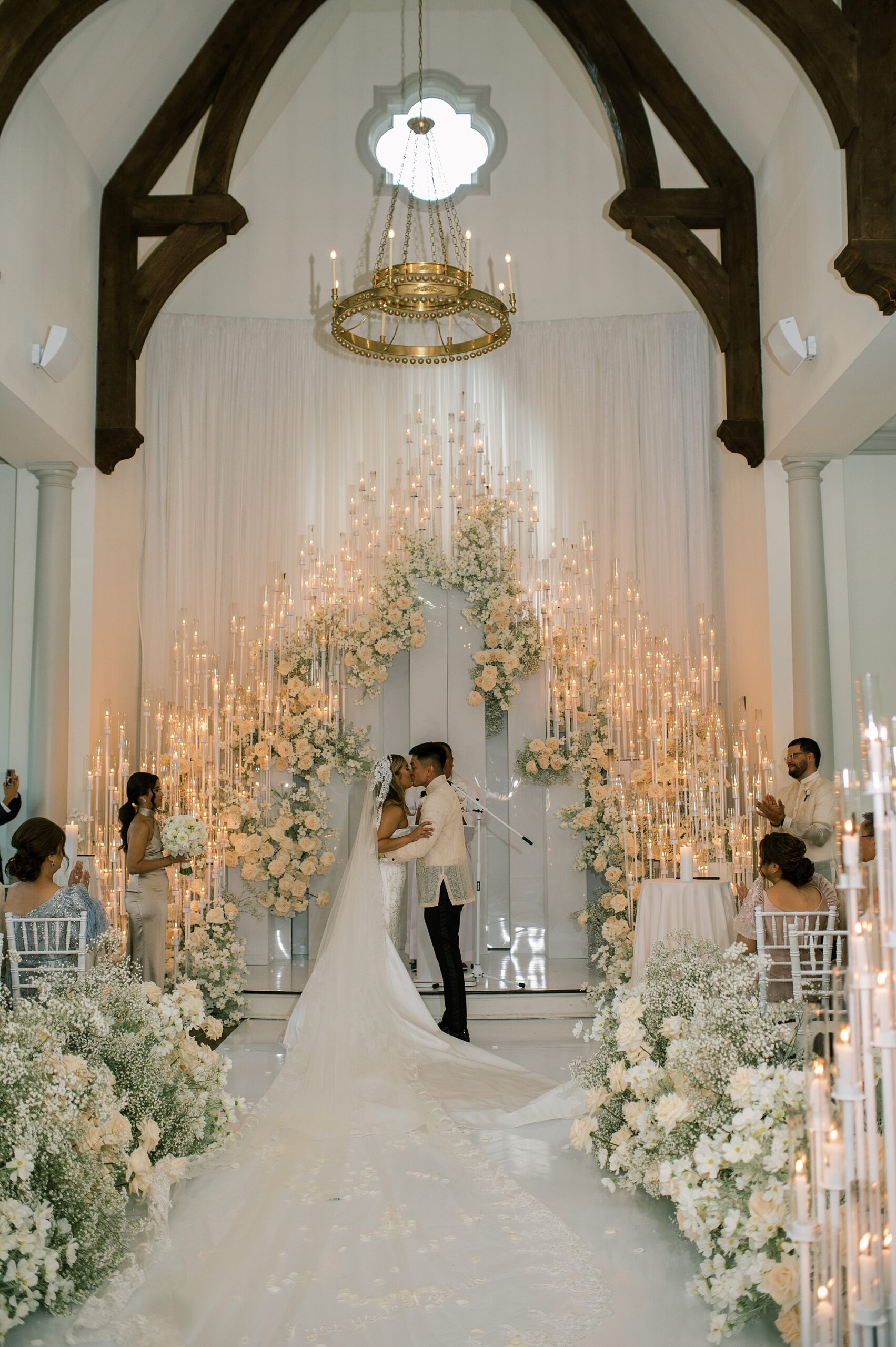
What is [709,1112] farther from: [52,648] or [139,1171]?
[52,648]

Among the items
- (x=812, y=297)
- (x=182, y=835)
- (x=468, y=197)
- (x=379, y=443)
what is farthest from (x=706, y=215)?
(x=182, y=835)

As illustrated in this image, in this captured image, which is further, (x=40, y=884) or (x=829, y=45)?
(x=829, y=45)

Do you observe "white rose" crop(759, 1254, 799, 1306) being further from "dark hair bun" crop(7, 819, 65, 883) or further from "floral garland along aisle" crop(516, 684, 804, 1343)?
"dark hair bun" crop(7, 819, 65, 883)

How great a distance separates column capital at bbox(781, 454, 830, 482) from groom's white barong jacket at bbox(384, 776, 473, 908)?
349cm

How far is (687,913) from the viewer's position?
6223 mm

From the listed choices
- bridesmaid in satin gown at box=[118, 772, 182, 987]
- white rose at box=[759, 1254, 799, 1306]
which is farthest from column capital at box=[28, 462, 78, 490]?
white rose at box=[759, 1254, 799, 1306]

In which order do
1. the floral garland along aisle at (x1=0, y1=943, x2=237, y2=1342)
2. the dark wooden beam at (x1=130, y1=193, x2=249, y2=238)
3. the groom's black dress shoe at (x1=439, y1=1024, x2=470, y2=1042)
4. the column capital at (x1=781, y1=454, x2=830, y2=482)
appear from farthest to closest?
the dark wooden beam at (x1=130, y1=193, x2=249, y2=238) → the column capital at (x1=781, y1=454, x2=830, y2=482) → the groom's black dress shoe at (x1=439, y1=1024, x2=470, y2=1042) → the floral garland along aisle at (x1=0, y1=943, x2=237, y2=1342)

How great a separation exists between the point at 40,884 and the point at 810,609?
209 inches

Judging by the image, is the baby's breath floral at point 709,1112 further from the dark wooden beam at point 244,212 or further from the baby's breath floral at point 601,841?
the dark wooden beam at point 244,212

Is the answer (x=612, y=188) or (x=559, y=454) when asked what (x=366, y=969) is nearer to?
(x=559, y=454)

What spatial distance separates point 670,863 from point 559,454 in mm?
3845

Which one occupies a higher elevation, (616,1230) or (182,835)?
(182,835)

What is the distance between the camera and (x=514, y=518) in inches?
387

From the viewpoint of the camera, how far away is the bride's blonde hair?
6.82 metres
